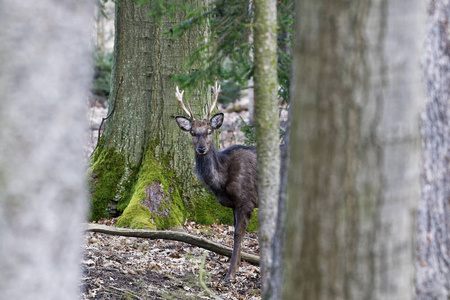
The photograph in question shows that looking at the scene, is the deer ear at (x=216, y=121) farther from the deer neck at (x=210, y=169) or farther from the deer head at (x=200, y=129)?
the deer neck at (x=210, y=169)

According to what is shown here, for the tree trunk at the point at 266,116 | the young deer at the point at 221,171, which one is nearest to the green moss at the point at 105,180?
the young deer at the point at 221,171

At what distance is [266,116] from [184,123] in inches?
161

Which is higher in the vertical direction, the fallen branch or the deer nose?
the deer nose

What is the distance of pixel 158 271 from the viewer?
6.74m

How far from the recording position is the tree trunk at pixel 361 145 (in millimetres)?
2463

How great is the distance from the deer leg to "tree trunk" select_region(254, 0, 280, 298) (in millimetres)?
2974

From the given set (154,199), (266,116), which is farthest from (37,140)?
(154,199)

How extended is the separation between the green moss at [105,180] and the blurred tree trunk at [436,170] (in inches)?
262

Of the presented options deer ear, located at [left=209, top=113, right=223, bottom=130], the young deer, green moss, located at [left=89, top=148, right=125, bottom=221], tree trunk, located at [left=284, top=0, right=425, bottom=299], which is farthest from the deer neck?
tree trunk, located at [left=284, top=0, right=425, bottom=299]

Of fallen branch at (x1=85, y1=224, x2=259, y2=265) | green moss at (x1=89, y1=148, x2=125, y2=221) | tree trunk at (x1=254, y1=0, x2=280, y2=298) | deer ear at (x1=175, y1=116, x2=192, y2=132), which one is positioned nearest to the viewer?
tree trunk at (x1=254, y1=0, x2=280, y2=298)

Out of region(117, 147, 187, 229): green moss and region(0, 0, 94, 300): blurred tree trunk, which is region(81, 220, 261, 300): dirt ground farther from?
region(0, 0, 94, 300): blurred tree trunk

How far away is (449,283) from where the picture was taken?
308 cm

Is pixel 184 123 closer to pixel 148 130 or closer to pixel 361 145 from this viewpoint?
pixel 148 130

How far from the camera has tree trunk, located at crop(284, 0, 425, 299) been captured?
2.46m
